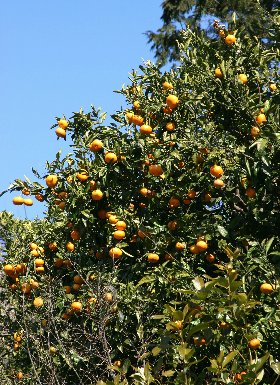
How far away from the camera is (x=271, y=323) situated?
13.0 ft

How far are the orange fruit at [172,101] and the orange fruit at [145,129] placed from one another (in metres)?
0.23

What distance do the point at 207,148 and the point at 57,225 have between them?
1.57 m

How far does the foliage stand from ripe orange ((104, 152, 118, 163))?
331 inches

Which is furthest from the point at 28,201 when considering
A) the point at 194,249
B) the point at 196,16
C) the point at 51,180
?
the point at 196,16

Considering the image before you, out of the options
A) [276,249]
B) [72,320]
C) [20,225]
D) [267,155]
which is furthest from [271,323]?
[20,225]

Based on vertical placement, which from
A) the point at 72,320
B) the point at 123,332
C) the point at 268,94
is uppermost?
the point at 268,94

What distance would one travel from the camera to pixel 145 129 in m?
4.94

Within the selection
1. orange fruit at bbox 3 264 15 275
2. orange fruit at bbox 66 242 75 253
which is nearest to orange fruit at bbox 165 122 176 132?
orange fruit at bbox 66 242 75 253

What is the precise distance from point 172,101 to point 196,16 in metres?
9.54

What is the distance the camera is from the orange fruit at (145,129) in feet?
16.2

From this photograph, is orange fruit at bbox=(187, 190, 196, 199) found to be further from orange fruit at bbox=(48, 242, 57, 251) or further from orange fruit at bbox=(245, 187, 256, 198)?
orange fruit at bbox=(48, 242, 57, 251)

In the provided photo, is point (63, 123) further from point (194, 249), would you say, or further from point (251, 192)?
point (251, 192)

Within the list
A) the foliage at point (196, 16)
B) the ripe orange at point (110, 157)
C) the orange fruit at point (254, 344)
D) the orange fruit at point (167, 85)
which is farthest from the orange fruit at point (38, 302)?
the foliage at point (196, 16)

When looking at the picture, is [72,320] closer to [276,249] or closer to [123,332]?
[123,332]
